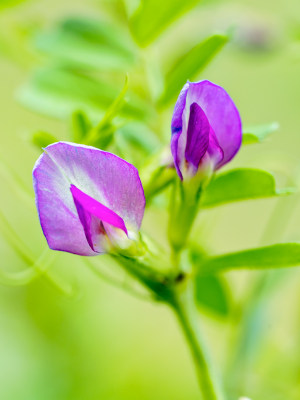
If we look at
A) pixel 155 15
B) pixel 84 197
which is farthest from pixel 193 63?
pixel 84 197

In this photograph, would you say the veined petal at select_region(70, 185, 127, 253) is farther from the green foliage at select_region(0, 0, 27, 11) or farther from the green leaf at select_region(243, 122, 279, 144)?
the green foliage at select_region(0, 0, 27, 11)

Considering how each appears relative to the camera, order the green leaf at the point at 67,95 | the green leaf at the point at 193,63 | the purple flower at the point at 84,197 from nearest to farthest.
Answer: the purple flower at the point at 84,197 → the green leaf at the point at 193,63 → the green leaf at the point at 67,95

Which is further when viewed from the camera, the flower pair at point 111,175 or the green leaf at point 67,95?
the green leaf at point 67,95

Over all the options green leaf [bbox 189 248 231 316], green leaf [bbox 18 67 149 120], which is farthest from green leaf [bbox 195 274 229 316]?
green leaf [bbox 18 67 149 120]

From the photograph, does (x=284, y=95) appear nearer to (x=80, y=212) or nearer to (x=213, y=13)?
(x=213, y=13)

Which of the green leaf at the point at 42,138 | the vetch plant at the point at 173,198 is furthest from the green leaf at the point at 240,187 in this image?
the green leaf at the point at 42,138

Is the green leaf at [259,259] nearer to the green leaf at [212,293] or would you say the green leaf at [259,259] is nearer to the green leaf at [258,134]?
the green leaf at [258,134]
